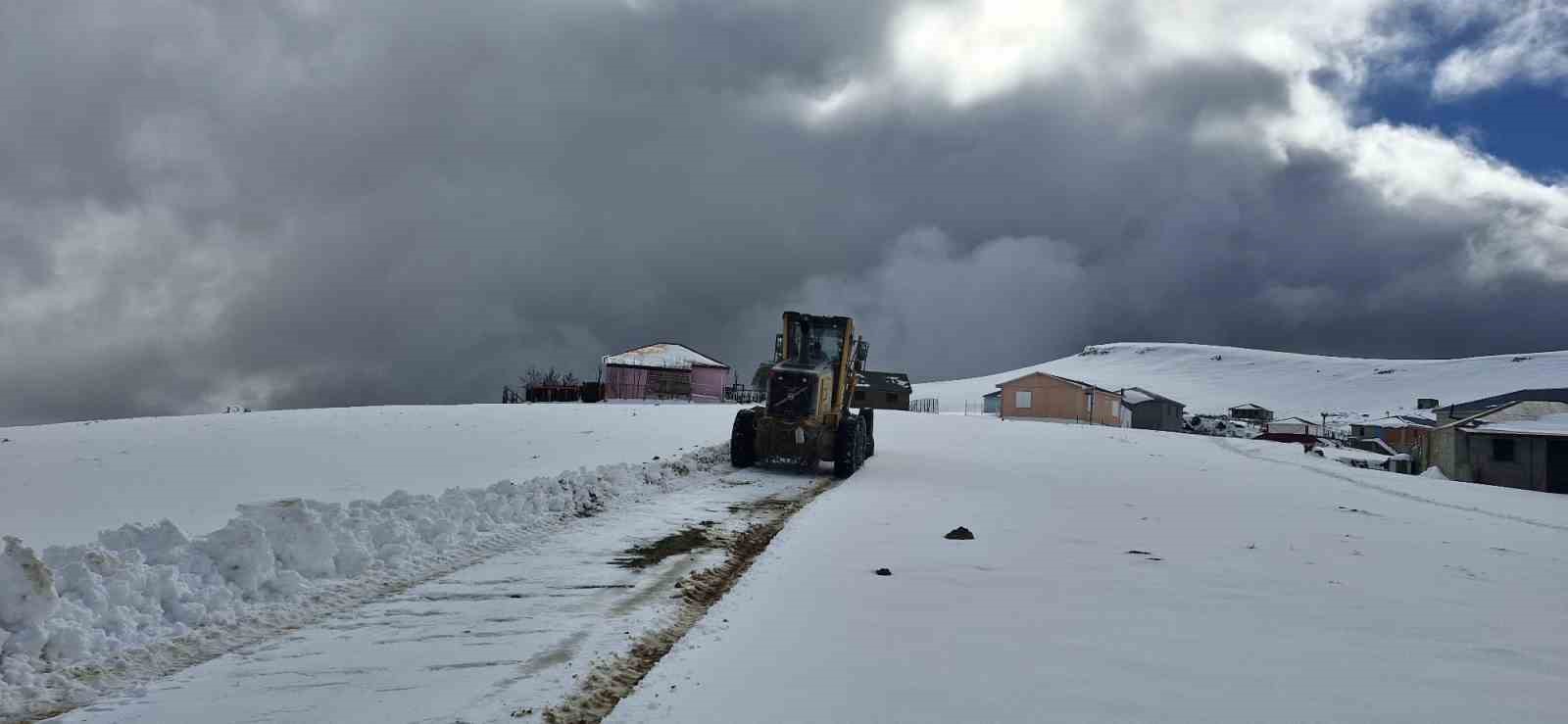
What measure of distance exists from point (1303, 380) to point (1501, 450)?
123810mm

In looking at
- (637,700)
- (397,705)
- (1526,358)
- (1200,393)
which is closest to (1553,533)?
(637,700)

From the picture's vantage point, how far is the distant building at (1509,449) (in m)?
35.6

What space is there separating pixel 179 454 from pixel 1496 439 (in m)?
48.7

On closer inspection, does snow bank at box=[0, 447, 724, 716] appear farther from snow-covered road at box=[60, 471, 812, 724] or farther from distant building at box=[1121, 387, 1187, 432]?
distant building at box=[1121, 387, 1187, 432]

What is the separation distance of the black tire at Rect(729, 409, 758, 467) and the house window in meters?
37.5

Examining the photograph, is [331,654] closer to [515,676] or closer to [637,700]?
[515,676]

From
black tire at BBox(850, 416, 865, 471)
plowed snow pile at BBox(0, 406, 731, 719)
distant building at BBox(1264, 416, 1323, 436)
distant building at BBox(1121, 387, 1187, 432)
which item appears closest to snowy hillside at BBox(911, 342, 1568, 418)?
distant building at BBox(1121, 387, 1187, 432)

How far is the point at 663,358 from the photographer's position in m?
60.4

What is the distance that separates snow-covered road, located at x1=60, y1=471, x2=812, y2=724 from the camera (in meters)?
4.27

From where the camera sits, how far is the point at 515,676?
4.73m

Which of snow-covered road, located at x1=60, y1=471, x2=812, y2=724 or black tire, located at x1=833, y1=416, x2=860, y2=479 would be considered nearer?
snow-covered road, located at x1=60, y1=471, x2=812, y2=724

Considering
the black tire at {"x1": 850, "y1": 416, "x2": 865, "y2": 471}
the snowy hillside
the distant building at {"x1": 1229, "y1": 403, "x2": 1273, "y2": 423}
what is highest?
the snowy hillside

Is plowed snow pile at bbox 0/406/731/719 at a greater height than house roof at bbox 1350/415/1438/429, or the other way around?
house roof at bbox 1350/415/1438/429

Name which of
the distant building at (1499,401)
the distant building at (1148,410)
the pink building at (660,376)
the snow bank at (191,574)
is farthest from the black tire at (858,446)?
the distant building at (1148,410)
